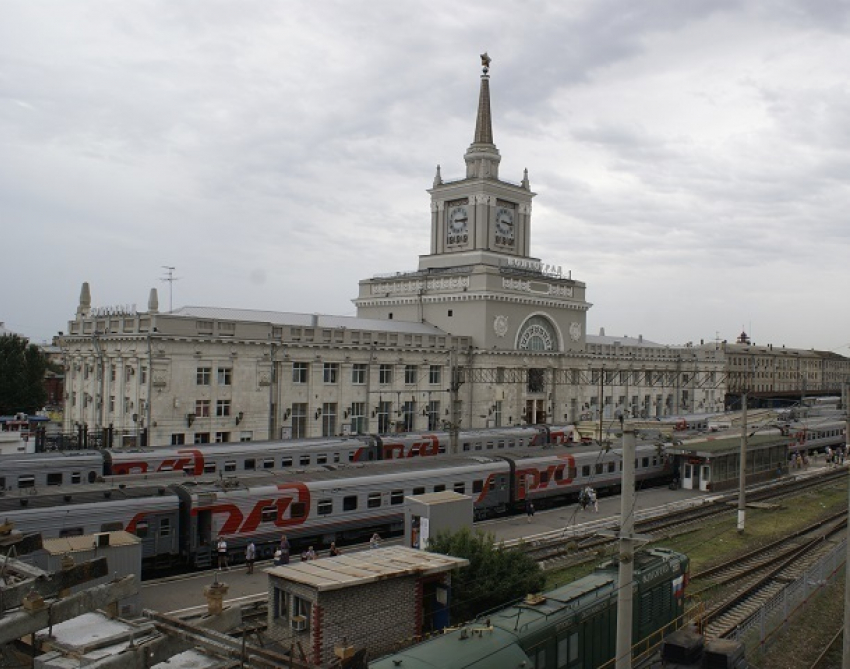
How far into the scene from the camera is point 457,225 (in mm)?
72625

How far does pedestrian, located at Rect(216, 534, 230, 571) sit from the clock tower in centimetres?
3993

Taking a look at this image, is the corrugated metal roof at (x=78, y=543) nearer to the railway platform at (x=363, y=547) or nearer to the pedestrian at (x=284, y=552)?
the railway platform at (x=363, y=547)

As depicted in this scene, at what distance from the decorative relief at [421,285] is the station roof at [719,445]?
2460 cm

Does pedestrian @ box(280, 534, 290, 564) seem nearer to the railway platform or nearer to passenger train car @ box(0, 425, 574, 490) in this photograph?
the railway platform

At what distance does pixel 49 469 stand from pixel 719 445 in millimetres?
36575

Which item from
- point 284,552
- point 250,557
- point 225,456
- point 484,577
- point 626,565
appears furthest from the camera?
point 225,456

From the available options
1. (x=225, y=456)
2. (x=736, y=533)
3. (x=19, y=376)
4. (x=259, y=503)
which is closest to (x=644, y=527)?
(x=736, y=533)

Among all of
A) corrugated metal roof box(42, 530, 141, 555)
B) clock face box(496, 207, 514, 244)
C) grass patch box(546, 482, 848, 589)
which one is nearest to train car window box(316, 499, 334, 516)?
corrugated metal roof box(42, 530, 141, 555)

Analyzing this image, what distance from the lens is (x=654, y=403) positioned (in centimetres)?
8106

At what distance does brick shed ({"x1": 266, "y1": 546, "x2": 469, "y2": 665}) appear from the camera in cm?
1380

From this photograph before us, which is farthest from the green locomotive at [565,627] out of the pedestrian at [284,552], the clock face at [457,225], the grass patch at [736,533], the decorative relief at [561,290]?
the clock face at [457,225]

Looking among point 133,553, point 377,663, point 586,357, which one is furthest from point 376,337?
point 377,663

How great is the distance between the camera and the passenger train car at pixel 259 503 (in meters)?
22.6

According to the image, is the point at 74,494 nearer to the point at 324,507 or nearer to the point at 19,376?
the point at 324,507
